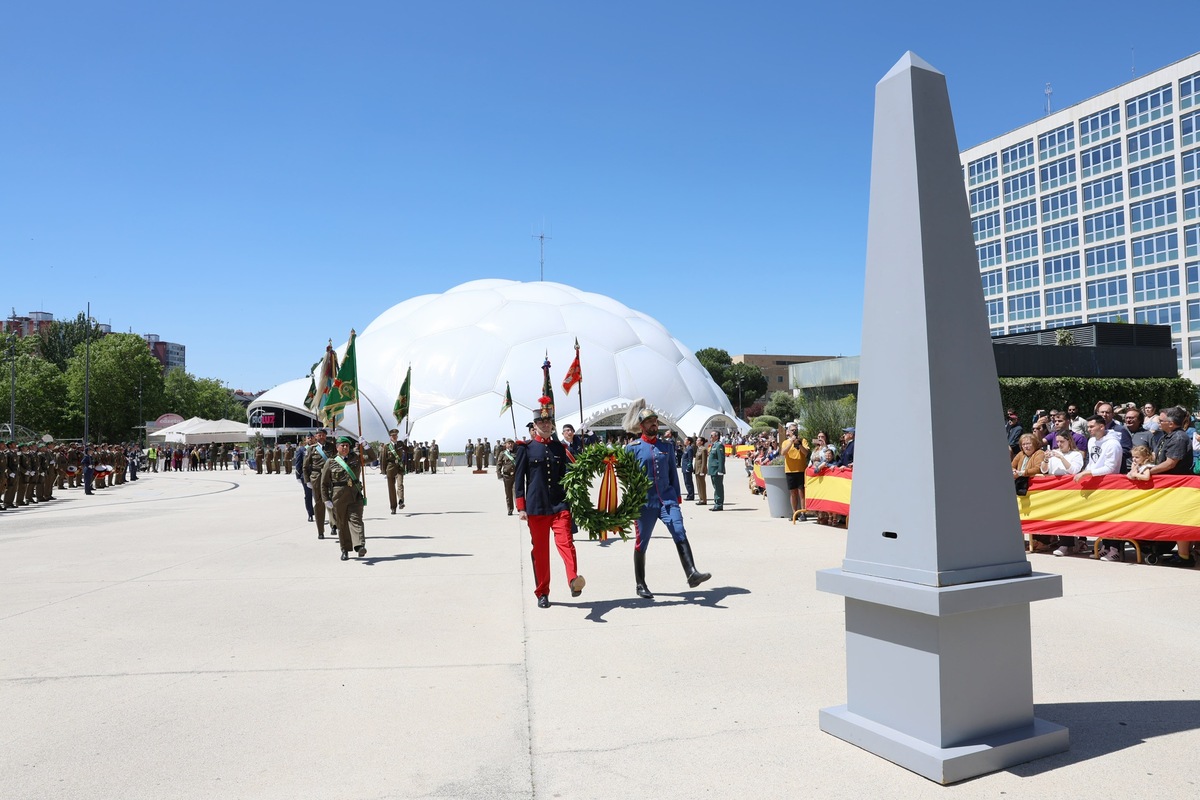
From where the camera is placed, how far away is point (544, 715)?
473 centimetres

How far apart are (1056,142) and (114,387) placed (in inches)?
3493

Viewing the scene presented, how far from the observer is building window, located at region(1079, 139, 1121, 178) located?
60594mm

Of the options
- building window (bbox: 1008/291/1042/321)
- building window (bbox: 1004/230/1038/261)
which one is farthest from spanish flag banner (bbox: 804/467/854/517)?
building window (bbox: 1004/230/1038/261)

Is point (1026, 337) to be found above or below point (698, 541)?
above

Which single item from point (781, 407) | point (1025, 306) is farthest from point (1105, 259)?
point (781, 407)

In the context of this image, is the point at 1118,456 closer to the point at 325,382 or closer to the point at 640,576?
the point at 640,576

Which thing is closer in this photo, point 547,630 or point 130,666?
point 130,666

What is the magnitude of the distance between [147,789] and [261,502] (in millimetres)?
20744

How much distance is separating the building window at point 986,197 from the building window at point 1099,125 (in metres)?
9.11

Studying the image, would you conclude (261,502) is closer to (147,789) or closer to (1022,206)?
(147,789)

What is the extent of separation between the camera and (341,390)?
666 inches

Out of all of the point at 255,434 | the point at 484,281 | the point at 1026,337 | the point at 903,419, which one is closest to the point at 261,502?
the point at 903,419

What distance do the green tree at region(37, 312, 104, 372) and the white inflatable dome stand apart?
39127 mm

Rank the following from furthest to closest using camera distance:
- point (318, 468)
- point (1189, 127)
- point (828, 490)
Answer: point (1189, 127) < point (828, 490) < point (318, 468)
